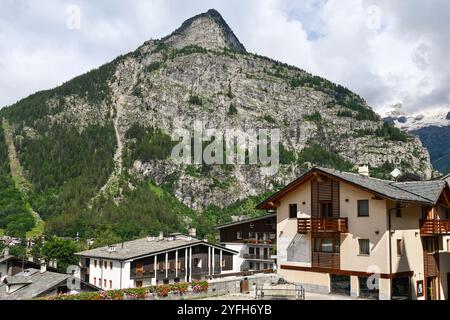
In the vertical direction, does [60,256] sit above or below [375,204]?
below

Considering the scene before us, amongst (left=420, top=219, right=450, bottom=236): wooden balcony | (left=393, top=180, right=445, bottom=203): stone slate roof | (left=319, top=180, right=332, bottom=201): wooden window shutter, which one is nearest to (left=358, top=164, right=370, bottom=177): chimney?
(left=393, top=180, right=445, bottom=203): stone slate roof

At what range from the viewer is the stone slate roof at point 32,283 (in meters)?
42.9

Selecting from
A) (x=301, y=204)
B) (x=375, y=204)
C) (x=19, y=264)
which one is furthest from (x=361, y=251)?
(x=19, y=264)

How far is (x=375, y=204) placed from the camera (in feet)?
102

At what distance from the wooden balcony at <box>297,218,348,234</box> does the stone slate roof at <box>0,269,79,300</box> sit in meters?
23.7

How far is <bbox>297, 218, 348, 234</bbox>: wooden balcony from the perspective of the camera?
32094 mm

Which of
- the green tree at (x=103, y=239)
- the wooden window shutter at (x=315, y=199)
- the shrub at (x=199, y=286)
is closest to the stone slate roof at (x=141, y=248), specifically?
the shrub at (x=199, y=286)

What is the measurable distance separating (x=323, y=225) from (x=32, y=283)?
3021cm

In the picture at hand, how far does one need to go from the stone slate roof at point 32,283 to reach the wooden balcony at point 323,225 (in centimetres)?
2374

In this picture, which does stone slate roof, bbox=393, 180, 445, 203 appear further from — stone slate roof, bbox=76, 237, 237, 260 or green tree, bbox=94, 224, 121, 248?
green tree, bbox=94, 224, 121, 248

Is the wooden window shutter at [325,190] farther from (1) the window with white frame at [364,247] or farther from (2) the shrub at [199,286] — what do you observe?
(2) the shrub at [199,286]
